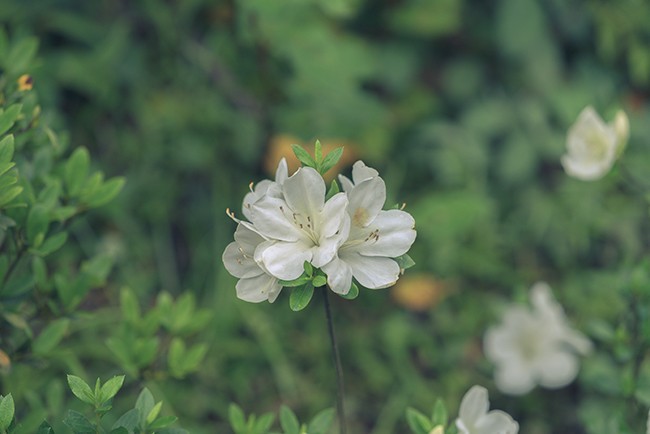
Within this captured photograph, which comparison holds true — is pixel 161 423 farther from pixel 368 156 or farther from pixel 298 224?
pixel 368 156

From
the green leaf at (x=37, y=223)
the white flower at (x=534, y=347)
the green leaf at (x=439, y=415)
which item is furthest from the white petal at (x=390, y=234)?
the white flower at (x=534, y=347)

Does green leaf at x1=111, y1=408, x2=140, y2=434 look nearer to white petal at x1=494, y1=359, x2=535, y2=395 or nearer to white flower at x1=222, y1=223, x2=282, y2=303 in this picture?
white flower at x1=222, y1=223, x2=282, y2=303

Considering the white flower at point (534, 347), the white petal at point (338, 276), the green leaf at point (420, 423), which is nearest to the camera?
the white petal at point (338, 276)

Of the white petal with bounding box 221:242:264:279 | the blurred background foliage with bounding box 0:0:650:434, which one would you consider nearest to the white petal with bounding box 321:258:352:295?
the white petal with bounding box 221:242:264:279

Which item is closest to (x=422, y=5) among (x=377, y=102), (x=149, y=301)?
(x=377, y=102)

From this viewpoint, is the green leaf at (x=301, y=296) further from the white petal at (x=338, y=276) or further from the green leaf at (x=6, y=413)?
the green leaf at (x=6, y=413)
